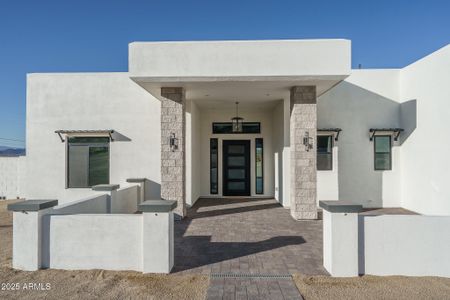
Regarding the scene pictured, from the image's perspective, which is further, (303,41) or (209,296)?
(303,41)

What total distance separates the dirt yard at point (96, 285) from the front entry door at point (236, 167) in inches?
285

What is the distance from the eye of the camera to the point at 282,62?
6641mm

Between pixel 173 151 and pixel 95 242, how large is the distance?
335 centimetres

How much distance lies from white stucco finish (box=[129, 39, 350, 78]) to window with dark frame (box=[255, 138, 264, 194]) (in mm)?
4758

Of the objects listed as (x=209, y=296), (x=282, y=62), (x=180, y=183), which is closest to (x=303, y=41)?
(x=282, y=62)

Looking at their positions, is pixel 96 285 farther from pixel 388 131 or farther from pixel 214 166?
pixel 388 131

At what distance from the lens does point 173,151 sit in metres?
7.17

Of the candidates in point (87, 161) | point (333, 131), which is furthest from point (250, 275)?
point (87, 161)

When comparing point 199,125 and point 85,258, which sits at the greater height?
point 199,125

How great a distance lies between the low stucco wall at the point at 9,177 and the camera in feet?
38.4

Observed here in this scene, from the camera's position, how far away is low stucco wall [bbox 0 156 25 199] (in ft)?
38.4

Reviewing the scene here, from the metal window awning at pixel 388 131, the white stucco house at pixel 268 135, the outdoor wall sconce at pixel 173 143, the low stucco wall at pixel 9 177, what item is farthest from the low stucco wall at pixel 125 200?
the metal window awning at pixel 388 131

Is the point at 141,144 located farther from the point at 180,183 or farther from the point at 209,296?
the point at 209,296

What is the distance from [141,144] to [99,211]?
337 cm
